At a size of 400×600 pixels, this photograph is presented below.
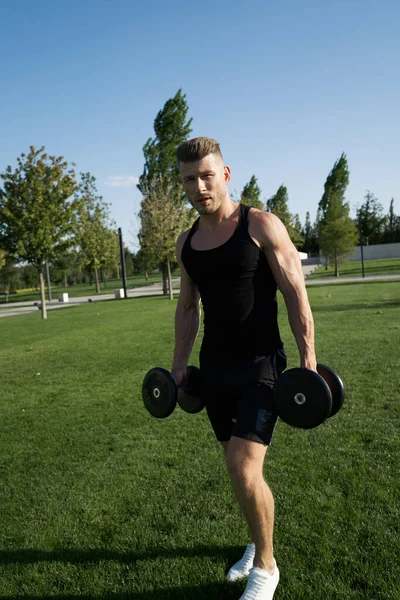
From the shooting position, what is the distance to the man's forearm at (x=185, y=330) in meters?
2.97

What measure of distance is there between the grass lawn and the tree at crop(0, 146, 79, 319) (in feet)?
46.7

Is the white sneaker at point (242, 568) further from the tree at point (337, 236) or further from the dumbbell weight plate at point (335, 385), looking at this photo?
the tree at point (337, 236)

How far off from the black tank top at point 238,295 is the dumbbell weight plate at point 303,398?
0.25 m

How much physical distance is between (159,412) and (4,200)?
63.0 feet

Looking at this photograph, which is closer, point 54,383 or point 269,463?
point 269,463

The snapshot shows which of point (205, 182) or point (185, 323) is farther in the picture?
point (185, 323)

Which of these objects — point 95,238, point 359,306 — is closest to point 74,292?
point 95,238

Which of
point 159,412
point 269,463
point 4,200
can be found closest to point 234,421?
point 159,412

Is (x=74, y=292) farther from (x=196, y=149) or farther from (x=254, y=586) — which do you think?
(x=254, y=586)

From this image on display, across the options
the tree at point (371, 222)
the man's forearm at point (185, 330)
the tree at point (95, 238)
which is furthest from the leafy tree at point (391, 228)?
the man's forearm at point (185, 330)

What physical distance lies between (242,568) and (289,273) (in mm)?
1630

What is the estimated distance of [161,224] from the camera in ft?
88.8

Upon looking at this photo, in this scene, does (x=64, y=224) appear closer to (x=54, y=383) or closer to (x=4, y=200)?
(x=4, y=200)

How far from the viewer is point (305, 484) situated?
3.68 metres
